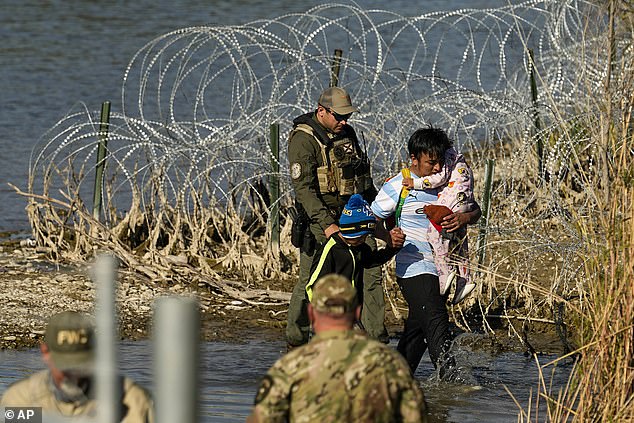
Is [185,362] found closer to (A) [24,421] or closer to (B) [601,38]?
(A) [24,421]

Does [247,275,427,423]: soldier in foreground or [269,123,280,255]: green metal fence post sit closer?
[247,275,427,423]: soldier in foreground

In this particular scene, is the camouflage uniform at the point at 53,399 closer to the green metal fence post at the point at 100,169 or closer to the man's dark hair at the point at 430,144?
the man's dark hair at the point at 430,144

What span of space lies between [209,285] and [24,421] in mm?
5068

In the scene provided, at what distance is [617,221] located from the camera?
5406 mm

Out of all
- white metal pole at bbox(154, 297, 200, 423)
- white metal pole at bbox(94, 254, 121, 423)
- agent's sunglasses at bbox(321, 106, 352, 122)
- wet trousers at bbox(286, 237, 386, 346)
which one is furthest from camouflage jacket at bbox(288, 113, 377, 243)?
white metal pole at bbox(154, 297, 200, 423)

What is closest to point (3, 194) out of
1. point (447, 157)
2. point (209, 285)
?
point (209, 285)

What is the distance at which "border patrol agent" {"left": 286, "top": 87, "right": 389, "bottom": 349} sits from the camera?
7.30 metres

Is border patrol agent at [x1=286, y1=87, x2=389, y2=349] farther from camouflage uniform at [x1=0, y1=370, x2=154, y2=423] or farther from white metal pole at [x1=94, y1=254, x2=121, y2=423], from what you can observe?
white metal pole at [x1=94, y1=254, x2=121, y2=423]

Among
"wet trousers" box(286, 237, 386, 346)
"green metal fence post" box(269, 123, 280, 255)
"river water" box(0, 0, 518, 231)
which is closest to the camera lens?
"wet trousers" box(286, 237, 386, 346)

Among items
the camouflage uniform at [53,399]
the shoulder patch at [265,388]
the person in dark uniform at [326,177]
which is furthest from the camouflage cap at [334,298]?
the person in dark uniform at [326,177]

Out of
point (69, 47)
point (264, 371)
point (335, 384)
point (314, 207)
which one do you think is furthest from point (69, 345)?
point (69, 47)

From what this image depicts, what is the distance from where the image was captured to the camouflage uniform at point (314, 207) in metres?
7.32

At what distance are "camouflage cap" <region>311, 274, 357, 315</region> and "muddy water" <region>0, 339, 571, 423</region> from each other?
2482mm

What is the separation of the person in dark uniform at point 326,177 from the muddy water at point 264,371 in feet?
1.54
